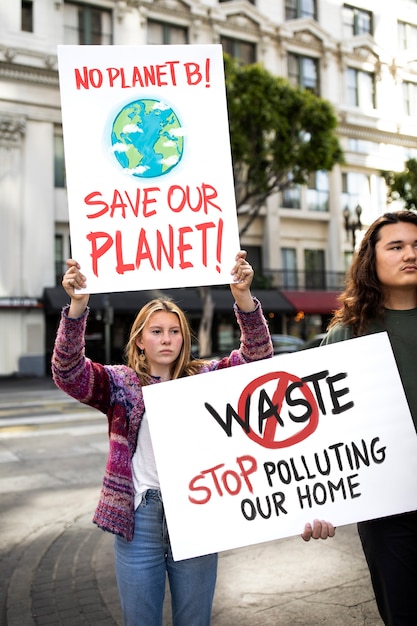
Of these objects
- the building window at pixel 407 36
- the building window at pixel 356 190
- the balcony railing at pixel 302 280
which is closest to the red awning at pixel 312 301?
the balcony railing at pixel 302 280

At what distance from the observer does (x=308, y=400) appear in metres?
2.32

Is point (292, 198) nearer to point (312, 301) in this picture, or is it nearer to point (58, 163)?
point (312, 301)

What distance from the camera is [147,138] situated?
2533 mm

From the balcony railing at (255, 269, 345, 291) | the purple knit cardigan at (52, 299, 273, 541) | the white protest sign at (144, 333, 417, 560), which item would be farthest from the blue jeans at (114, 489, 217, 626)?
the balcony railing at (255, 269, 345, 291)

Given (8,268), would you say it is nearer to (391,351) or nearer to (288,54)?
(288,54)

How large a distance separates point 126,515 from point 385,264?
1458mm

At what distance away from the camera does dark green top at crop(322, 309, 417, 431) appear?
2.43 meters

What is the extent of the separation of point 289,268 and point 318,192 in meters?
4.23

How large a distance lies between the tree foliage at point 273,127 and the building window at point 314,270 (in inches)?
359

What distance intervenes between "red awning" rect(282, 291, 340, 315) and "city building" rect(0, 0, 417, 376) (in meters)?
0.07

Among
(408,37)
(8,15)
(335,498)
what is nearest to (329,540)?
(335,498)

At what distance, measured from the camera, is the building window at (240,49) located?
90.8 feet

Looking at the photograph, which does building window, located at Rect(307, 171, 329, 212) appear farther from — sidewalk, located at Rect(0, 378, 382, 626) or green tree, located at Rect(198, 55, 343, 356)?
sidewalk, located at Rect(0, 378, 382, 626)

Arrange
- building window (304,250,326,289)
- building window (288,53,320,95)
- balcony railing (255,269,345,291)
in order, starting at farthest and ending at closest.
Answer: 1. building window (304,250,326,289)
2. building window (288,53,320,95)
3. balcony railing (255,269,345,291)
